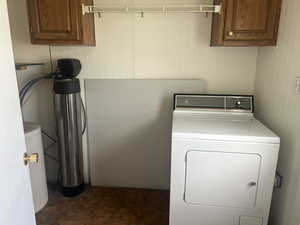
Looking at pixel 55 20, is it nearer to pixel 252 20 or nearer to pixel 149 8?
pixel 149 8

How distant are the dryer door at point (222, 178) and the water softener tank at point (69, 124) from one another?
4.07 feet

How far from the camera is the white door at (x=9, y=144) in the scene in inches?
38.9

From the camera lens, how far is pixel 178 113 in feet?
7.09

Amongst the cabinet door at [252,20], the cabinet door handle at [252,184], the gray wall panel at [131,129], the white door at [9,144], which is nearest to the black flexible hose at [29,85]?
the gray wall panel at [131,129]

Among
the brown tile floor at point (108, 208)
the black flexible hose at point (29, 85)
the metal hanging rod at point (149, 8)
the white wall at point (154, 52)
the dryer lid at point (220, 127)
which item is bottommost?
the brown tile floor at point (108, 208)

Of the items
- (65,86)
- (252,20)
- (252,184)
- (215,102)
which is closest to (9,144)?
(65,86)

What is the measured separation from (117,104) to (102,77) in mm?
314

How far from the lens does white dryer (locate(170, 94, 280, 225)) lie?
1.59 meters

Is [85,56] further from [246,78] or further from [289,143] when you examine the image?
[289,143]

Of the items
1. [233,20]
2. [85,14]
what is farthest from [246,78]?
[85,14]

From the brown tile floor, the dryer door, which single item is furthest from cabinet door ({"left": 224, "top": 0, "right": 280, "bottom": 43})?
the brown tile floor

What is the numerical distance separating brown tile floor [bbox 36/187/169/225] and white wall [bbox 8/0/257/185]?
1.24 metres

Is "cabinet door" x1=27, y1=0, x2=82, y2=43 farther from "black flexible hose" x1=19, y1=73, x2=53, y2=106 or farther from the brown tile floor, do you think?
the brown tile floor

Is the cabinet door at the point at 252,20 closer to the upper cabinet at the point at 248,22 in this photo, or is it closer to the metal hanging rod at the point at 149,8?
the upper cabinet at the point at 248,22
